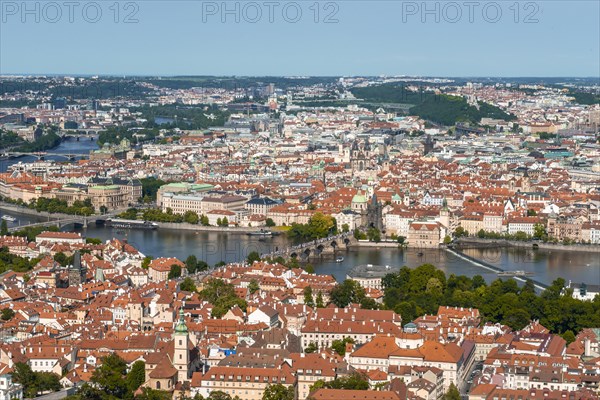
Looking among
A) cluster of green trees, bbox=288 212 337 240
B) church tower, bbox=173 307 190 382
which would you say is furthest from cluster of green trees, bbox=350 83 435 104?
church tower, bbox=173 307 190 382

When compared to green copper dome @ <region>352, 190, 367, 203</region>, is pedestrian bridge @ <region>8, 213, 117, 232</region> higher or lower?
lower

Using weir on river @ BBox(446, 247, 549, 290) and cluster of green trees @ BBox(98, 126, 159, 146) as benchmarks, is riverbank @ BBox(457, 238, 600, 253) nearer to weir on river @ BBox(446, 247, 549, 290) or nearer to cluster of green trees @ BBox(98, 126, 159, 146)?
weir on river @ BBox(446, 247, 549, 290)

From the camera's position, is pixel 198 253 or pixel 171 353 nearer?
pixel 171 353

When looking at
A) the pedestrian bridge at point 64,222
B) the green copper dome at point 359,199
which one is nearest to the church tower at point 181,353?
the pedestrian bridge at point 64,222

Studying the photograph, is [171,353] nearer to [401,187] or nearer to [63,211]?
[63,211]

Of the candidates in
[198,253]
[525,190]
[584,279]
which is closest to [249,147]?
[525,190]

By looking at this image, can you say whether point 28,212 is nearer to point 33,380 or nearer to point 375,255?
point 375,255

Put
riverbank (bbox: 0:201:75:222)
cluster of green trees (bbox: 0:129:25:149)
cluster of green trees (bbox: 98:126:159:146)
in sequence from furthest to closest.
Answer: cluster of green trees (bbox: 98:126:159:146)
cluster of green trees (bbox: 0:129:25:149)
riverbank (bbox: 0:201:75:222)

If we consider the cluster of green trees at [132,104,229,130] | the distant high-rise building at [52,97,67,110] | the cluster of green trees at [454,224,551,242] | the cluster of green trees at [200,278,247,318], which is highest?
the distant high-rise building at [52,97,67,110]

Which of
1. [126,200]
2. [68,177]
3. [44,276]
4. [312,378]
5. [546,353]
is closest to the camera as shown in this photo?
[312,378]
